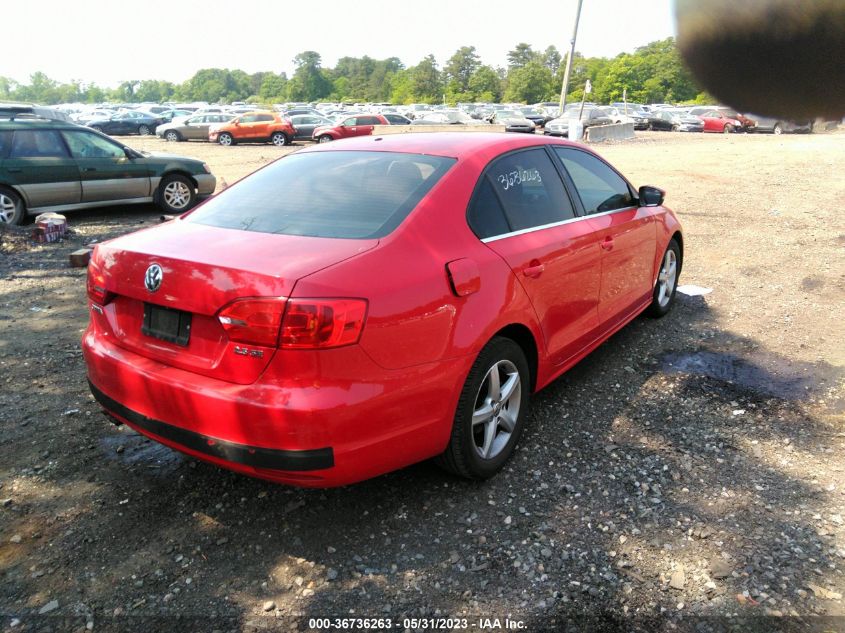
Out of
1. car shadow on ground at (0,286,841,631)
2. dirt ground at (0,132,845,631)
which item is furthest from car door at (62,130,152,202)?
car shadow on ground at (0,286,841,631)

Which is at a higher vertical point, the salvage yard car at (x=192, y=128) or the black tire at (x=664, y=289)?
the black tire at (x=664, y=289)

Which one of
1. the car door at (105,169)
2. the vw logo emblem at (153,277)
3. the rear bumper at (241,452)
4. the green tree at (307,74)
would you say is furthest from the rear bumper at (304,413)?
the car door at (105,169)

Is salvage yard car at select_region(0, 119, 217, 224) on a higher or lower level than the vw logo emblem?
lower

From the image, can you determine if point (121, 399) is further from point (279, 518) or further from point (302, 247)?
point (302, 247)

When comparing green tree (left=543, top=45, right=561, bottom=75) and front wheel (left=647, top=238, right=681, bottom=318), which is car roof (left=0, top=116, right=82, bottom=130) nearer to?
front wheel (left=647, top=238, right=681, bottom=318)

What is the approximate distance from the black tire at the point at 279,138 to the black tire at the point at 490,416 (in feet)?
89.1

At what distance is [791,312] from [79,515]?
554 cm

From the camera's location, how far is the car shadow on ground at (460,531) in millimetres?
2576

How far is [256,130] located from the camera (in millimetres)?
28672

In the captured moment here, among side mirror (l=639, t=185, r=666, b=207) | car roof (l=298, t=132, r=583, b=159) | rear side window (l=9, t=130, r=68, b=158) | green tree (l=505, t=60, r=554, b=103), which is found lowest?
rear side window (l=9, t=130, r=68, b=158)

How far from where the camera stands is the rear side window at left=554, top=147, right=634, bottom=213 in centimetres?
430

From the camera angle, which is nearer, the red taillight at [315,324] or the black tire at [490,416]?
the red taillight at [315,324]

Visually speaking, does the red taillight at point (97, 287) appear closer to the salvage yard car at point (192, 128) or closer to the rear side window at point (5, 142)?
the rear side window at point (5, 142)

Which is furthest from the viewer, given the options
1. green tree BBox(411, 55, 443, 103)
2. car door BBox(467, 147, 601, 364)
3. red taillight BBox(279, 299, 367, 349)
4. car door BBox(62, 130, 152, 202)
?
car door BBox(62, 130, 152, 202)
